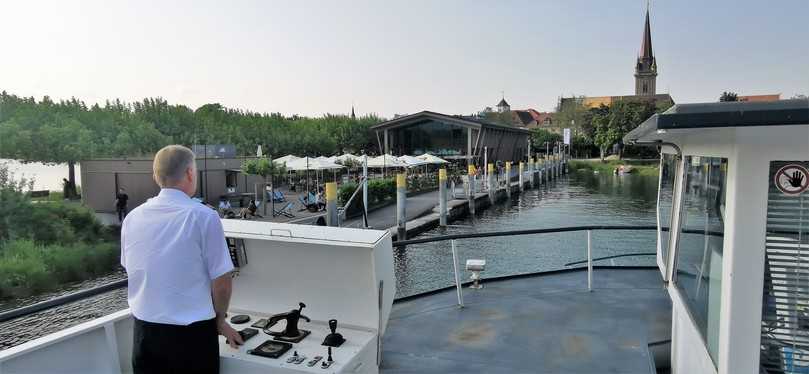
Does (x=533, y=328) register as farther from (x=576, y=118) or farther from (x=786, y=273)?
(x=576, y=118)

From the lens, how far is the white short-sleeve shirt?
93.1 inches

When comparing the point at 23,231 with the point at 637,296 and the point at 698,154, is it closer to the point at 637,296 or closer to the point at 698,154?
the point at 637,296

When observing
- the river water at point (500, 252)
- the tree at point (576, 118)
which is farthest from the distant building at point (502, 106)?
the river water at point (500, 252)

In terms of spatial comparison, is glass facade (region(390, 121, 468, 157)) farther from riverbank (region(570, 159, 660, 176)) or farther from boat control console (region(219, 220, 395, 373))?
boat control console (region(219, 220, 395, 373))

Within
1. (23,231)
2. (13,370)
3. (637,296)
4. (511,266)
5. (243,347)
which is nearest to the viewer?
(13,370)

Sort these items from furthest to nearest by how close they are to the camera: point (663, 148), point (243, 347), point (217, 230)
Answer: point (663, 148) < point (243, 347) < point (217, 230)

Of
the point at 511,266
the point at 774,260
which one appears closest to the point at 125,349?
the point at 774,260

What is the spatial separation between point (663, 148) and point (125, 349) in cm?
457

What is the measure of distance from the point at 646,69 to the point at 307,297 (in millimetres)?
127044

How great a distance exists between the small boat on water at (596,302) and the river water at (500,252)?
5.24ft

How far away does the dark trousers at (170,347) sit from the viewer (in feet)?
7.97

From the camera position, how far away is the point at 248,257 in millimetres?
3691

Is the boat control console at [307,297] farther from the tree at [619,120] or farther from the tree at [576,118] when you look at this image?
the tree at [576,118]

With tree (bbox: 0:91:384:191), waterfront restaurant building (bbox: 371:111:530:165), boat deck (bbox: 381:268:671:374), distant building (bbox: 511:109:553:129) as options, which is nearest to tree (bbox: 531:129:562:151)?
distant building (bbox: 511:109:553:129)
